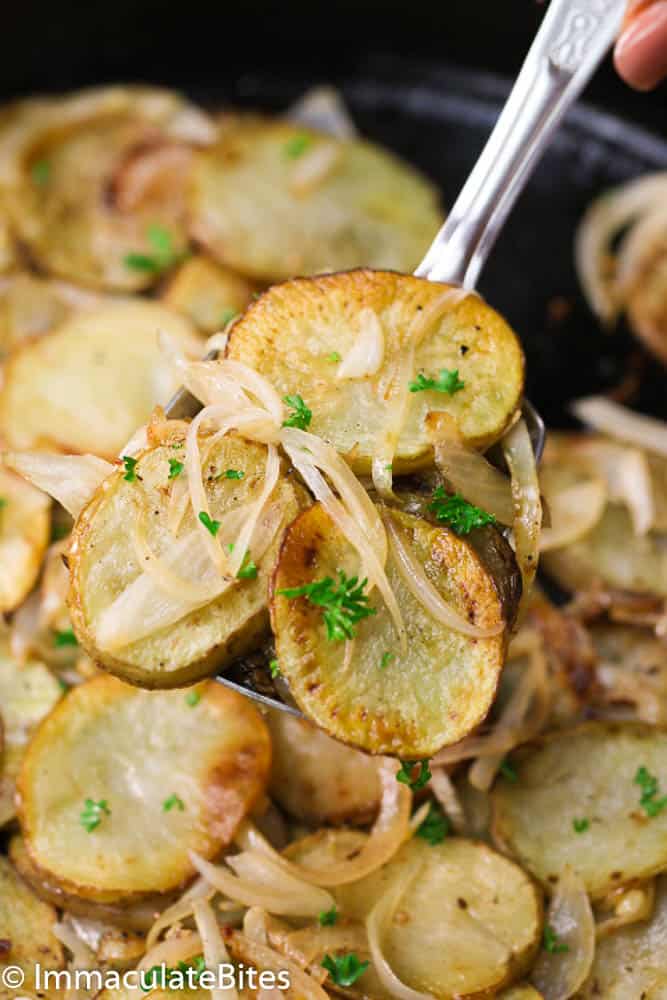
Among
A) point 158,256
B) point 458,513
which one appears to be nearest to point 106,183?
point 158,256

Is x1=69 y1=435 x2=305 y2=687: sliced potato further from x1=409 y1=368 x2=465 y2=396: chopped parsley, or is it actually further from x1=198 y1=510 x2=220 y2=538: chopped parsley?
x1=409 y1=368 x2=465 y2=396: chopped parsley

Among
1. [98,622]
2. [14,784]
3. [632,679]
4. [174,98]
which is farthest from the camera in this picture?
[174,98]

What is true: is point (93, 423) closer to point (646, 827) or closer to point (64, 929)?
point (64, 929)

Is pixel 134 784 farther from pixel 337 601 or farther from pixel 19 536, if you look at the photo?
pixel 337 601

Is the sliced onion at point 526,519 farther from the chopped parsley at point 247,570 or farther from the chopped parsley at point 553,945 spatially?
the chopped parsley at point 553,945

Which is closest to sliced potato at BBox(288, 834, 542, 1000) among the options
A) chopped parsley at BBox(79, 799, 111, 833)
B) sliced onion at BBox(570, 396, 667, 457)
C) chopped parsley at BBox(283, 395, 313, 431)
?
chopped parsley at BBox(79, 799, 111, 833)

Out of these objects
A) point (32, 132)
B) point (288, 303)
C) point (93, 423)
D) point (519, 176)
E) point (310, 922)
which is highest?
point (519, 176)

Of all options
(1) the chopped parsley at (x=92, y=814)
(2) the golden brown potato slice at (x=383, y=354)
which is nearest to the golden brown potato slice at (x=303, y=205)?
(2) the golden brown potato slice at (x=383, y=354)

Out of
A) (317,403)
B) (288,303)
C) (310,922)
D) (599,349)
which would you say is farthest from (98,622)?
(599,349)
